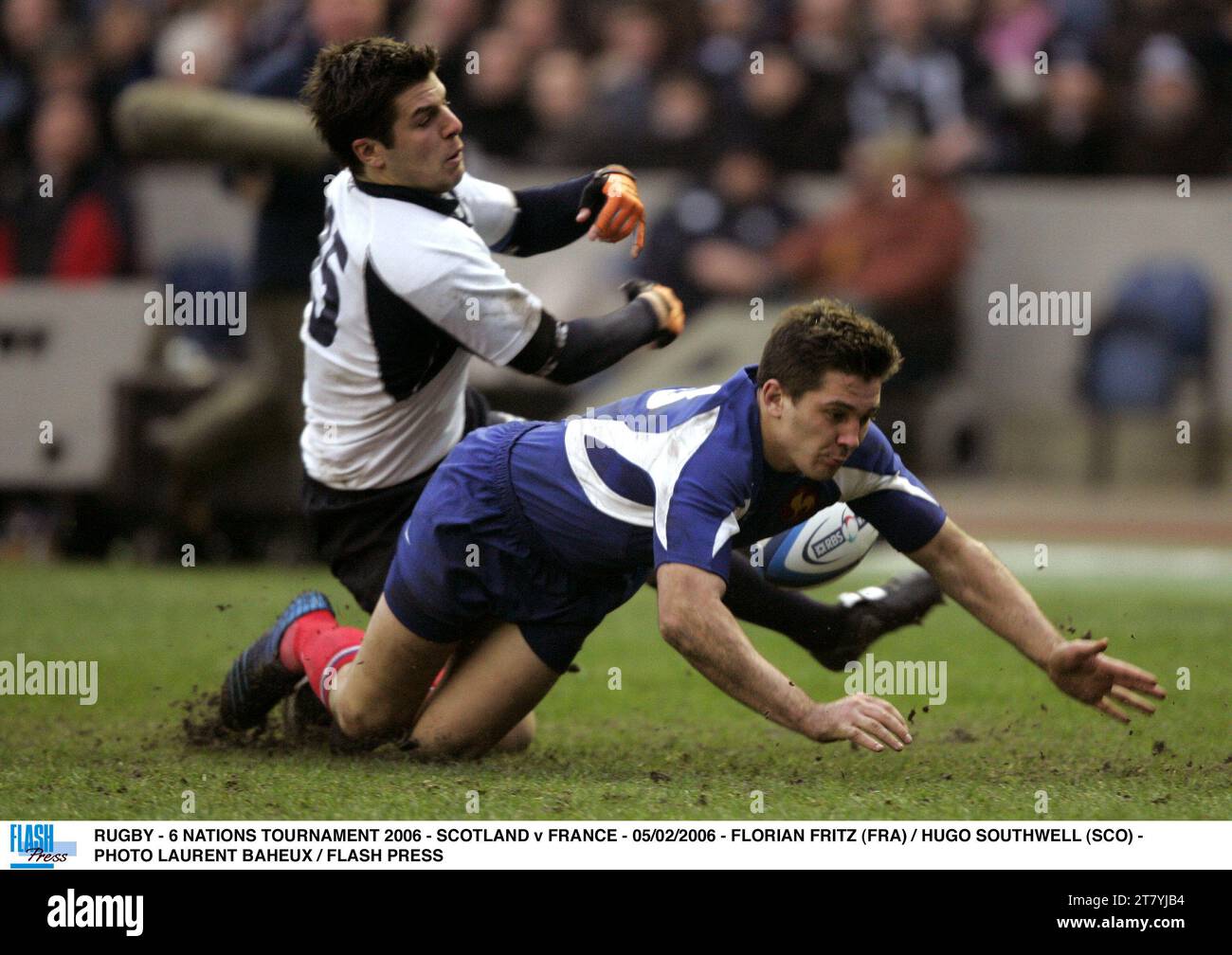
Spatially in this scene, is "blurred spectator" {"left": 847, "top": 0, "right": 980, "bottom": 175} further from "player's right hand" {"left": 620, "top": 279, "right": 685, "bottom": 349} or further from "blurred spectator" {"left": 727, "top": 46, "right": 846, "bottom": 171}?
"player's right hand" {"left": 620, "top": 279, "right": 685, "bottom": 349}

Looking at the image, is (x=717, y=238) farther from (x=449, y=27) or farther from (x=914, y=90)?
(x=449, y=27)

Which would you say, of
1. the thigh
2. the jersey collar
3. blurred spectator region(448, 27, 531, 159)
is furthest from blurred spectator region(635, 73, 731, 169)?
the thigh

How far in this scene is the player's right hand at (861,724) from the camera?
161 inches

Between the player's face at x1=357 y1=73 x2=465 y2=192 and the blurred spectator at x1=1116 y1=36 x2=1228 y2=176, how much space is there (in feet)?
27.1

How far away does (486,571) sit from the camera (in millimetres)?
4891

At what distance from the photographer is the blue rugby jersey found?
434cm

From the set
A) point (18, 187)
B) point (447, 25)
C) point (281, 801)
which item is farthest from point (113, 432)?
point (281, 801)

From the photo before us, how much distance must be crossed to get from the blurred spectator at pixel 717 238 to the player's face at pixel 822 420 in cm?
733

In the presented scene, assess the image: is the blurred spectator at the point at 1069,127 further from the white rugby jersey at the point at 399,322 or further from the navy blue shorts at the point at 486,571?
the navy blue shorts at the point at 486,571
